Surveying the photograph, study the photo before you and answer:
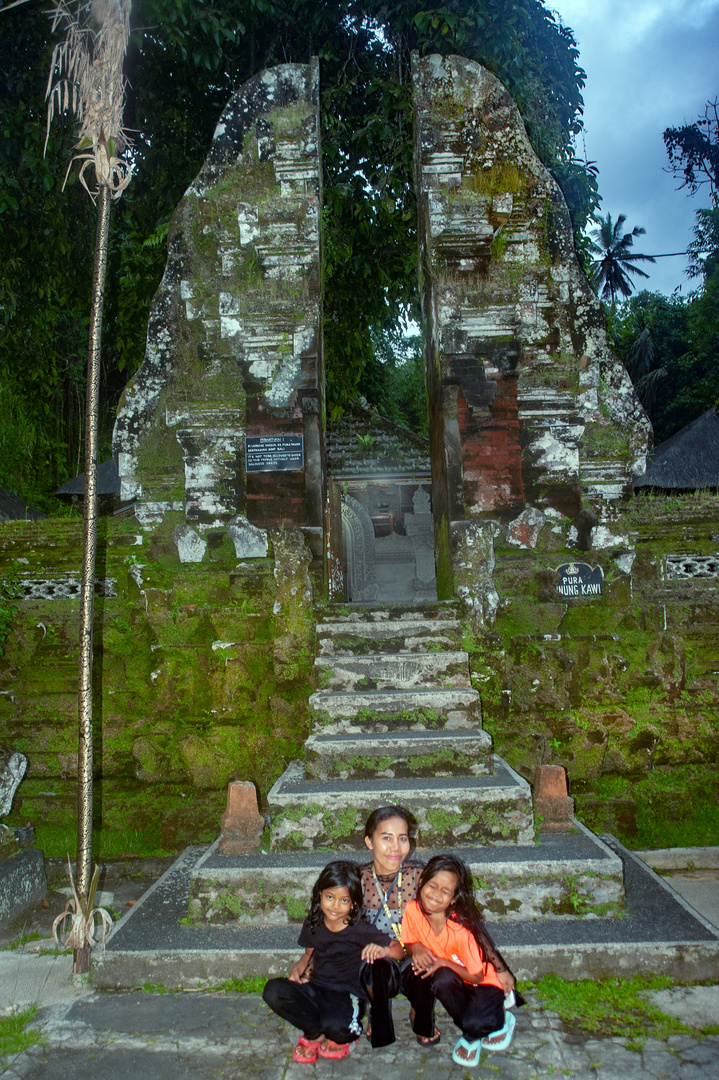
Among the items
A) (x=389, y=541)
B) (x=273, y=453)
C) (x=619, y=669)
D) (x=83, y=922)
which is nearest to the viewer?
(x=83, y=922)

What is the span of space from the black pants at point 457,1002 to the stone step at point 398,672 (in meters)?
2.31

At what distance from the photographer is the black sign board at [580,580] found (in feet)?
18.7

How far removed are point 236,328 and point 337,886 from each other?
15.7 ft

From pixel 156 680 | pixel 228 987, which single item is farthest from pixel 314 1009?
pixel 156 680

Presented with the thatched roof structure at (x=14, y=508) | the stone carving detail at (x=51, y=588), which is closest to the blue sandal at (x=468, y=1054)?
the stone carving detail at (x=51, y=588)

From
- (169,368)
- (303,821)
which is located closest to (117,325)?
(169,368)

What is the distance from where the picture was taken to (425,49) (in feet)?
22.3

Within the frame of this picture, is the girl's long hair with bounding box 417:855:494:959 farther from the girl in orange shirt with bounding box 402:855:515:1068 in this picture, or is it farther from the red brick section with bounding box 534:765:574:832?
the red brick section with bounding box 534:765:574:832

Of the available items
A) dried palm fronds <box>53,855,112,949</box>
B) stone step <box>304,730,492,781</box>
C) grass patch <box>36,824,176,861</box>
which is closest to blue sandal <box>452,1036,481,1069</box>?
stone step <box>304,730,492,781</box>

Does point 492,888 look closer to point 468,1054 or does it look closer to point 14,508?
point 468,1054

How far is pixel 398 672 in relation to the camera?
4.99 meters

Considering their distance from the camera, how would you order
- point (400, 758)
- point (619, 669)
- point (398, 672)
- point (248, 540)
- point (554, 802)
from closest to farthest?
point (554, 802) < point (400, 758) < point (398, 672) < point (619, 669) < point (248, 540)

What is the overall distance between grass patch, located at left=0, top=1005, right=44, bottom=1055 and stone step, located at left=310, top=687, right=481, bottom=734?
215cm

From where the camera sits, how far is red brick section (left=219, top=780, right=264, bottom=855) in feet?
12.5
